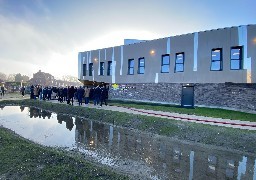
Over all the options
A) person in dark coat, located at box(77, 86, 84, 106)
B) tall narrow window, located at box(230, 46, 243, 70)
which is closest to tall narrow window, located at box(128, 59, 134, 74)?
person in dark coat, located at box(77, 86, 84, 106)

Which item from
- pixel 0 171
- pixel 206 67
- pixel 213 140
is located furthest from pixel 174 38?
pixel 0 171

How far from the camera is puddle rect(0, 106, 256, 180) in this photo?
727 cm

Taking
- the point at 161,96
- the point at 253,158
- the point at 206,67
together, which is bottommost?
the point at 253,158

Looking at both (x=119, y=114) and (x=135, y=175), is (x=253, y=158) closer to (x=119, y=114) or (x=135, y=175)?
(x=135, y=175)

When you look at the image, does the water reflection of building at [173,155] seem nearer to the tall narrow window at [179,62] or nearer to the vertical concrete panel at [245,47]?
the vertical concrete panel at [245,47]

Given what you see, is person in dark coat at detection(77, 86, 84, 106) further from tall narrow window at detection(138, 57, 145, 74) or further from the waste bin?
the waste bin

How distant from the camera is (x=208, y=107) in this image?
22781 millimetres

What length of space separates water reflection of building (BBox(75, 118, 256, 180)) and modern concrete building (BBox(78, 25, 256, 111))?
1257 cm

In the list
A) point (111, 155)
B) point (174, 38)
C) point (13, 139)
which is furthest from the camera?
point (174, 38)

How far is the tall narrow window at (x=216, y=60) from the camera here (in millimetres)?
22487

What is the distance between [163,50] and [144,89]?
5322mm

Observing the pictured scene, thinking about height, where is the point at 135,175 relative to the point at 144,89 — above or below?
below

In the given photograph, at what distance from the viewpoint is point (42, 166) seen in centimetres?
688

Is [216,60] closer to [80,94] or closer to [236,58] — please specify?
[236,58]
